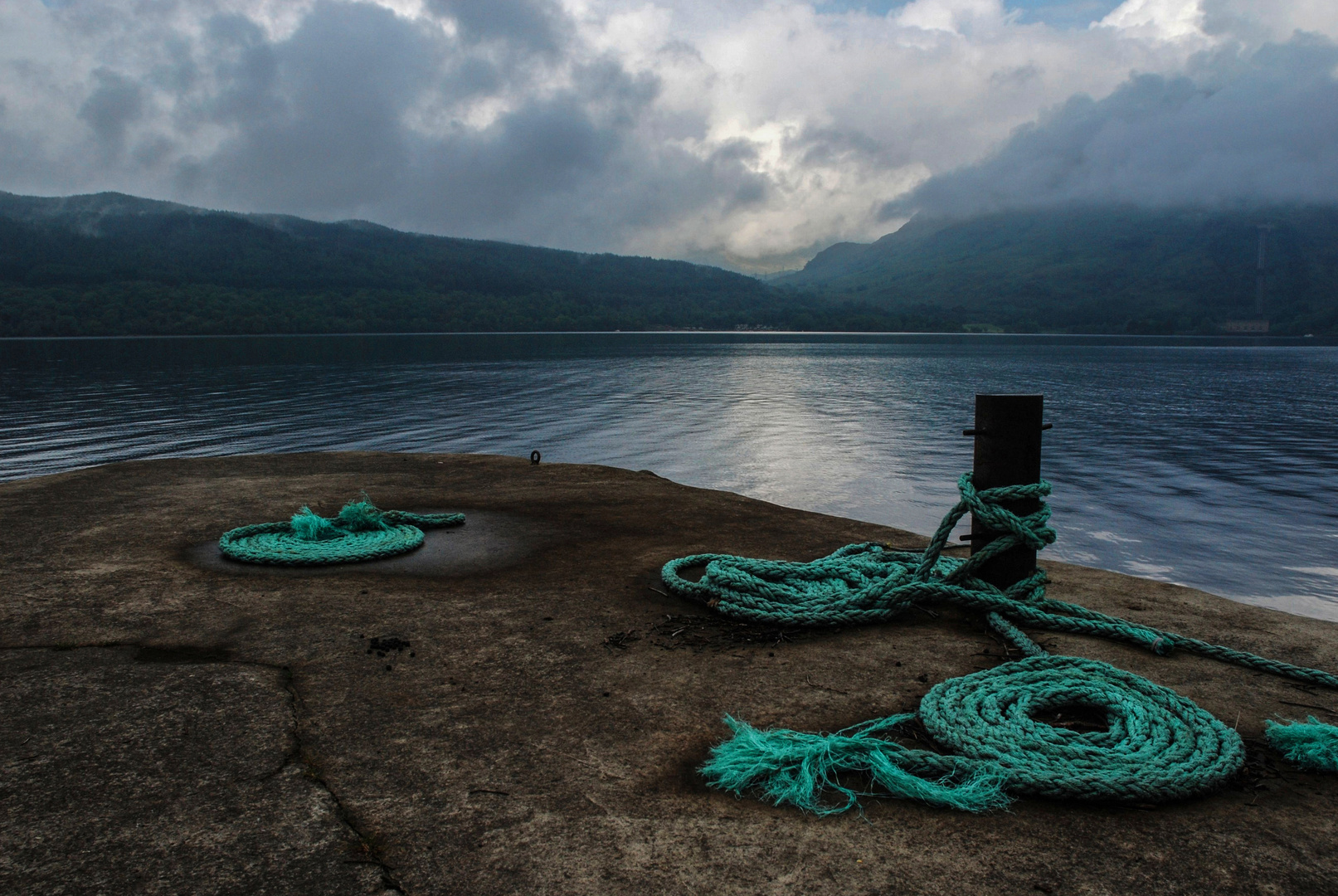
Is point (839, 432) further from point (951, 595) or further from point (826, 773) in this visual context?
point (826, 773)

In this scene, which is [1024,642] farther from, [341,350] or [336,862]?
[341,350]

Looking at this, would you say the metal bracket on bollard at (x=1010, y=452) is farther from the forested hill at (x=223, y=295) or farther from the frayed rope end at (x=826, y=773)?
the forested hill at (x=223, y=295)

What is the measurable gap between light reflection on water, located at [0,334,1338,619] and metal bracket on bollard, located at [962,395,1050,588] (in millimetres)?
7967

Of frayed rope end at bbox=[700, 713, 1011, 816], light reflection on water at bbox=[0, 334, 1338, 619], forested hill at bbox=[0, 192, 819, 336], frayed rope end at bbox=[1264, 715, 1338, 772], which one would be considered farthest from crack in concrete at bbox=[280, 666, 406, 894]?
forested hill at bbox=[0, 192, 819, 336]

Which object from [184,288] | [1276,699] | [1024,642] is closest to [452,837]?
[1024,642]

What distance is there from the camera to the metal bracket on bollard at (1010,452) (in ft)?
14.3

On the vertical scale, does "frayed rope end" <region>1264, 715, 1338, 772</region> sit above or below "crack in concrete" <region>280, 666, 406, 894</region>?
below

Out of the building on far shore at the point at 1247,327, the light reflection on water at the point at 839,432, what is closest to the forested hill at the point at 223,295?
the light reflection on water at the point at 839,432

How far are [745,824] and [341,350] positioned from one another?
9480cm

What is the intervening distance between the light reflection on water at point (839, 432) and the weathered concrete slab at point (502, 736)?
9297 mm

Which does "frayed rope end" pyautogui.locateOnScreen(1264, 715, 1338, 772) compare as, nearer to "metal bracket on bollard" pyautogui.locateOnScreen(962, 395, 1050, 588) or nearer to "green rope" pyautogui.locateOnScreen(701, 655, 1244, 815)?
"green rope" pyautogui.locateOnScreen(701, 655, 1244, 815)

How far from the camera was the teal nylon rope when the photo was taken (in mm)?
2717

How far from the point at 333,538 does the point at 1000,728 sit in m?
5.01

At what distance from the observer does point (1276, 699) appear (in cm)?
357
